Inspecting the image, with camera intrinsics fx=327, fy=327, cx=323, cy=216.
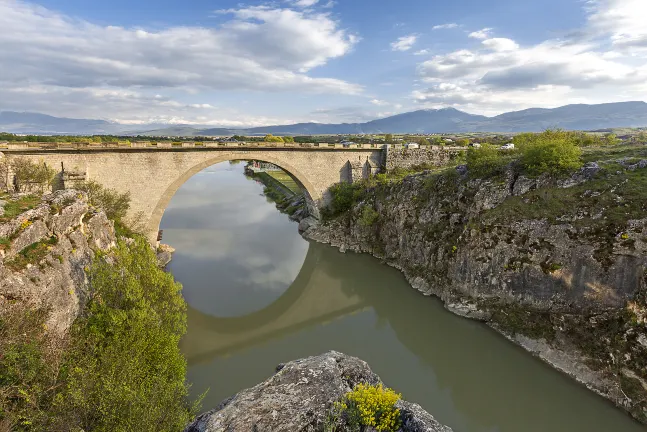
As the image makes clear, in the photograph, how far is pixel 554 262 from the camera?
19.5m

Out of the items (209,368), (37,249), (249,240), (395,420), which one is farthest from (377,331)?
(249,240)

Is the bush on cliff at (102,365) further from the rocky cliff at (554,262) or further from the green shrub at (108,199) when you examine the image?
the rocky cliff at (554,262)

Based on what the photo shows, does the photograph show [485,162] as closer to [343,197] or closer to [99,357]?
[343,197]

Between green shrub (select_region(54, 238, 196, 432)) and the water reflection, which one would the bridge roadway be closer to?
the water reflection

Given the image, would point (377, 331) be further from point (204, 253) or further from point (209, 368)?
point (204, 253)

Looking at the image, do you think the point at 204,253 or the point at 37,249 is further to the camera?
the point at 204,253

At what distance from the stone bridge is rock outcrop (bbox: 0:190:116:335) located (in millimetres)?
12668

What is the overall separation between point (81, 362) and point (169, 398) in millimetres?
3165

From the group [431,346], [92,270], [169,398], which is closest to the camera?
[169,398]

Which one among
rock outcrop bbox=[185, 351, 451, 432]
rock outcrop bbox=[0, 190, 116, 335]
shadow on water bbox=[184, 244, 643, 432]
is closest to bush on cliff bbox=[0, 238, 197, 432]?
rock outcrop bbox=[0, 190, 116, 335]

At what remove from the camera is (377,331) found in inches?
878

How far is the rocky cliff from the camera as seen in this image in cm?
1598

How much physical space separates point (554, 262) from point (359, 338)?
1266 centimetres

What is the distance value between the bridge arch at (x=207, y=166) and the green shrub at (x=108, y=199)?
278 centimetres
